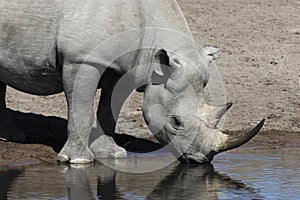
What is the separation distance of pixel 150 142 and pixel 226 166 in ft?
5.55

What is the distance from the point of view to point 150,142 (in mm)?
14242

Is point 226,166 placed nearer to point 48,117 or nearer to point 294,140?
point 294,140

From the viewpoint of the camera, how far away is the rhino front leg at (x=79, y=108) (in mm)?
12578

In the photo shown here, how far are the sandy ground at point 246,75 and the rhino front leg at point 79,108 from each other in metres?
0.37

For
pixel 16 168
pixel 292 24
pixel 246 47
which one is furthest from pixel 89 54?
pixel 292 24

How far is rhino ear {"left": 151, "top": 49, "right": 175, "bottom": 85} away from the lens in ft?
40.8

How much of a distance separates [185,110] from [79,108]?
115cm

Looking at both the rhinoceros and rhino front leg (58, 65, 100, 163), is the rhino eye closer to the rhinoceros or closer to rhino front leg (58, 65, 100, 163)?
the rhinoceros

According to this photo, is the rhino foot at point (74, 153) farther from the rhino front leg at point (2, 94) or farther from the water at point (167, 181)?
the rhino front leg at point (2, 94)

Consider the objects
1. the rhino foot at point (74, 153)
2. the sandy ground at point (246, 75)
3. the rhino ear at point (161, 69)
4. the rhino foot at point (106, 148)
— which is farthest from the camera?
the sandy ground at point (246, 75)

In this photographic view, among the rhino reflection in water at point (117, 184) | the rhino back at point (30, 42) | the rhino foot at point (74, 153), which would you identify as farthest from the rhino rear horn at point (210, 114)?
the rhino back at point (30, 42)

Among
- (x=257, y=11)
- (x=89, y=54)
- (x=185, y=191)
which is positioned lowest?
(x=185, y=191)

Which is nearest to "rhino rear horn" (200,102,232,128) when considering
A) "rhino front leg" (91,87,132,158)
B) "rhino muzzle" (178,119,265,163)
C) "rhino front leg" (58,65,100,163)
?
"rhino muzzle" (178,119,265,163)

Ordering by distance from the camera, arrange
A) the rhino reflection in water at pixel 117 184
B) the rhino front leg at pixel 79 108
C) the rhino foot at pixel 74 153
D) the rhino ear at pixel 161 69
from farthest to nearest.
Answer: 1. the rhino foot at pixel 74 153
2. the rhino front leg at pixel 79 108
3. the rhino ear at pixel 161 69
4. the rhino reflection in water at pixel 117 184
